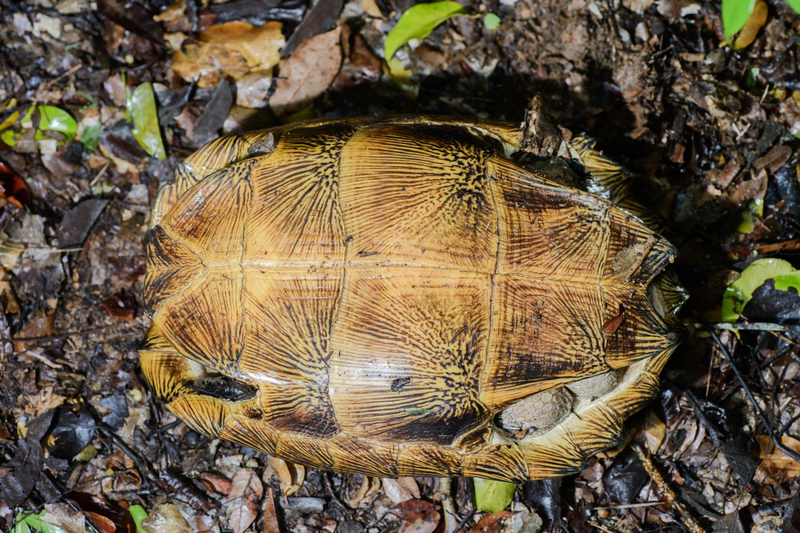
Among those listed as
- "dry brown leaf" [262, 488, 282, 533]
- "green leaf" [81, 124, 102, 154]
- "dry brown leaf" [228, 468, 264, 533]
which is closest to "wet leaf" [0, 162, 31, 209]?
"green leaf" [81, 124, 102, 154]

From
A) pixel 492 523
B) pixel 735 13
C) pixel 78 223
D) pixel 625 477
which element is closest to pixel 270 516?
pixel 492 523

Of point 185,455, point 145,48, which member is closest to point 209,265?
point 185,455

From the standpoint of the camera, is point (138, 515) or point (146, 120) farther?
point (146, 120)

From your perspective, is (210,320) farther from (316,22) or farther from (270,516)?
(316,22)

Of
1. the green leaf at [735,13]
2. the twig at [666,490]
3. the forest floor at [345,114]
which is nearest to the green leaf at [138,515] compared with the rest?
the forest floor at [345,114]

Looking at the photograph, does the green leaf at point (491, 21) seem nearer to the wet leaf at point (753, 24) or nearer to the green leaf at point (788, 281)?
the wet leaf at point (753, 24)
